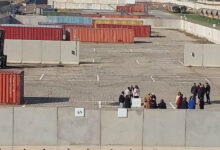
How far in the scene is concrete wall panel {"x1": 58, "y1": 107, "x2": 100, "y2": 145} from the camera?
2709cm

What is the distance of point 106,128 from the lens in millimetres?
27234

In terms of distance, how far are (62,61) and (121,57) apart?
8013mm

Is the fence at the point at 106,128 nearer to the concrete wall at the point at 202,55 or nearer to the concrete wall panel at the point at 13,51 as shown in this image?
the concrete wall at the point at 202,55

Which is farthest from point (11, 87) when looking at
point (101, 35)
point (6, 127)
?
point (101, 35)

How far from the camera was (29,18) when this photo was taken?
101125mm

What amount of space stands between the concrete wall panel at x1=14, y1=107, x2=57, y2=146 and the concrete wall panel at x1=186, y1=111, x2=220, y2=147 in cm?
569

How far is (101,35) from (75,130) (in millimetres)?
46244

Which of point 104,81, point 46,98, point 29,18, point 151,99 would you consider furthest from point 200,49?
point 29,18

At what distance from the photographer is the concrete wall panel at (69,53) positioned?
53.8 meters

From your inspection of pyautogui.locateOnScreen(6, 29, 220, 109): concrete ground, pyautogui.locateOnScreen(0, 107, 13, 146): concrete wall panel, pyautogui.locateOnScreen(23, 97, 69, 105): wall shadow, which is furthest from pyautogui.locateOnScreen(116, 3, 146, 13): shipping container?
pyautogui.locateOnScreen(0, 107, 13, 146): concrete wall panel

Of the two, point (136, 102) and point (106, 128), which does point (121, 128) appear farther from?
point (136, 102)

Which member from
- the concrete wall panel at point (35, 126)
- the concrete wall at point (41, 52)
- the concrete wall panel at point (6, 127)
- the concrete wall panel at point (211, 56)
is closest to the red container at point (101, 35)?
the concrete wall at point (41, 52)

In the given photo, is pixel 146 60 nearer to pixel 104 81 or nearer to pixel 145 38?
pixel 104 81

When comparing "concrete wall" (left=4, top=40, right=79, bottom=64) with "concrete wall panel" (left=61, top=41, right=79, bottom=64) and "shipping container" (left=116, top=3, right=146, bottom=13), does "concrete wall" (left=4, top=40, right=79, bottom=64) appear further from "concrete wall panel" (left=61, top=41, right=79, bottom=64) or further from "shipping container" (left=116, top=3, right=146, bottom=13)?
"shipping container" (left=116, top=3, right=146, bottom=13)
